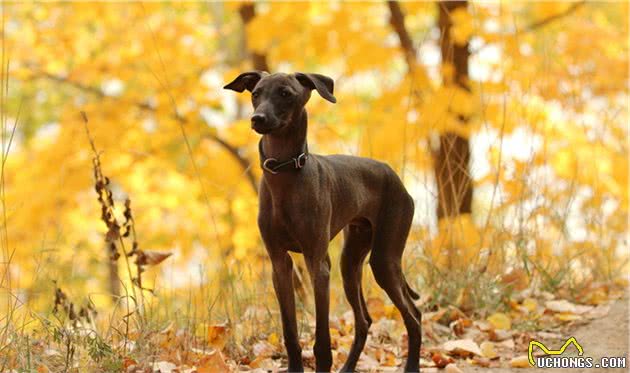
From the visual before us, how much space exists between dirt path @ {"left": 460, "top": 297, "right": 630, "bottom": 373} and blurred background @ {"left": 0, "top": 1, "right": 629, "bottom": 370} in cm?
45

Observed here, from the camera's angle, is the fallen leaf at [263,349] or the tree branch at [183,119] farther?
the tree branch at [183,119]

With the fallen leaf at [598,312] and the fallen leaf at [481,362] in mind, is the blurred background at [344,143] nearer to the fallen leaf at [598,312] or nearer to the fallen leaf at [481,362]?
the fallen leaf at [598,312]

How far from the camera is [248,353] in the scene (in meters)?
3.68

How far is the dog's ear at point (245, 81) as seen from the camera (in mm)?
2920

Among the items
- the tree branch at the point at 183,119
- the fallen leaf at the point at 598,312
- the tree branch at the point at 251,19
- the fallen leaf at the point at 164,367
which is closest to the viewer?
the fallen leaf at the point at 164,367

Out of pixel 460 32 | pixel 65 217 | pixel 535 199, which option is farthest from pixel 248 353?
pixel 65 217

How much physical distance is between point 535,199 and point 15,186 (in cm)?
750

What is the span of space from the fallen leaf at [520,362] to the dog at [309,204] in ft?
2.33

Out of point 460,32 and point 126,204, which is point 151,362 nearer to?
point 126,204

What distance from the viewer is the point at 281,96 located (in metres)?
2.70

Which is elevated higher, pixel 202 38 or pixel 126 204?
pixel 202 38

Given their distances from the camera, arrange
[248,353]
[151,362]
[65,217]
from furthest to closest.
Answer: [65,217] < [248,353] < [151,362]

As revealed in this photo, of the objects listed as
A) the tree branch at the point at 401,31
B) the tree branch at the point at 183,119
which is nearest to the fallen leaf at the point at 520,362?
the tree branch at the point at 401,31

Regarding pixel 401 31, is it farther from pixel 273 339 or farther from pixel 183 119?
pixel 273 339
